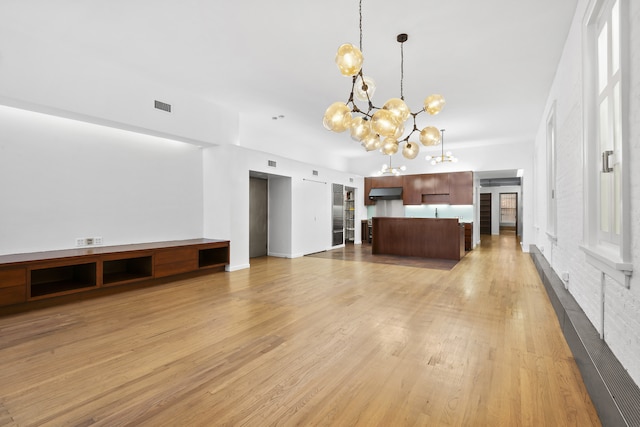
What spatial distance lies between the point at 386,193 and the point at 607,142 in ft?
27.5

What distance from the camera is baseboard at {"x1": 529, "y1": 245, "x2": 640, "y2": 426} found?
4.86 ft

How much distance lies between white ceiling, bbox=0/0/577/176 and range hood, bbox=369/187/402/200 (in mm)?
4694

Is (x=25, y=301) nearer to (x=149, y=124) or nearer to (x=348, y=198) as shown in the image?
(x=149, y=124)

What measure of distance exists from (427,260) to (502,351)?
478 cm

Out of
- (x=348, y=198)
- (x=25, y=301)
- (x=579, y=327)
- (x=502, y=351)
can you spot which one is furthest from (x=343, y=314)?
(x=348, y=198)

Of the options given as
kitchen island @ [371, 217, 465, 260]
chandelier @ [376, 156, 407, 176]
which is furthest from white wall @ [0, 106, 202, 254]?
chandelier @ [376, 156, 407, 176]

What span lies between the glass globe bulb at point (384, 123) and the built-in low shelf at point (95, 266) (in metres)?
3.85

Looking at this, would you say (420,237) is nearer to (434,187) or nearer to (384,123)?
(434,187)

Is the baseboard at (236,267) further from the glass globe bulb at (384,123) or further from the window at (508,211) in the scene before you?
the window at (508,211)

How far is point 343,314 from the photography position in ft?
11.3

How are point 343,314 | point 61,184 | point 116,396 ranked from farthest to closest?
point 61,184, point 343,314, point 116,396

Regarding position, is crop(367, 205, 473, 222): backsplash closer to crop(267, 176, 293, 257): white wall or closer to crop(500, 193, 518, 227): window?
crop(267, 176, 293, 257): white wall

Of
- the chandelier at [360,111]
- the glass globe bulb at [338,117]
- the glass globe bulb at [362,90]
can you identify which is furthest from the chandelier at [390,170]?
the glass globe bulb at [338,117]

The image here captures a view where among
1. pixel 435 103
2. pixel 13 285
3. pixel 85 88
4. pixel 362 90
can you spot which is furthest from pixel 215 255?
pixel 435 103
